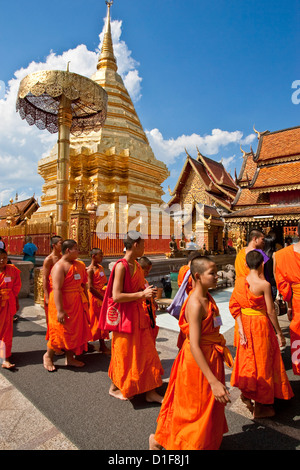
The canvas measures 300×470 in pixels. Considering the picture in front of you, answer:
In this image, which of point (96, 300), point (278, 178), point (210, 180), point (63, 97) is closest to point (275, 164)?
point (278, 178)

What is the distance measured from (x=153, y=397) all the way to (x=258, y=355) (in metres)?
1.04

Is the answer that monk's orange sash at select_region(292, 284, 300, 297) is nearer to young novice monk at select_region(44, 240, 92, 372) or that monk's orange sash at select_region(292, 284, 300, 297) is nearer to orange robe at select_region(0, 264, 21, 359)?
young novice monk at select_region(44, 240, 92, 372)

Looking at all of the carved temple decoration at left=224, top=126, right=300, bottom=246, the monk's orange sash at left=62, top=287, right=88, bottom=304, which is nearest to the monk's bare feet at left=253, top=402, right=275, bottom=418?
the monk's orange sash at left=62, top=287, right=88, bottom=304

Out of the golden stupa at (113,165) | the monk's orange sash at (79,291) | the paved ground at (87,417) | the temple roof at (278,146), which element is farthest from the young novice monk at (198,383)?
the golden stupa at (113,165)

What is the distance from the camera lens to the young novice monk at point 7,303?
3.42 m

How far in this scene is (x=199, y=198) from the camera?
22.5 m

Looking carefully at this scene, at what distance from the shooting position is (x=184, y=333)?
78.8 inches

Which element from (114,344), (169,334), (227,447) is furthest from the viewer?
(169,334)

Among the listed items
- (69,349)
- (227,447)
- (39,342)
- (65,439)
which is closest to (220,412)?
(227,447)

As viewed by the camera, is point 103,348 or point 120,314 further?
point 103,348

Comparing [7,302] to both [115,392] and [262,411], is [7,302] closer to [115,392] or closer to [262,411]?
[115,392]

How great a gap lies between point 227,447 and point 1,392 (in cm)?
220

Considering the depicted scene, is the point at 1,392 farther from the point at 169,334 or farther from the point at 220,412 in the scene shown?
the point at 169,334
